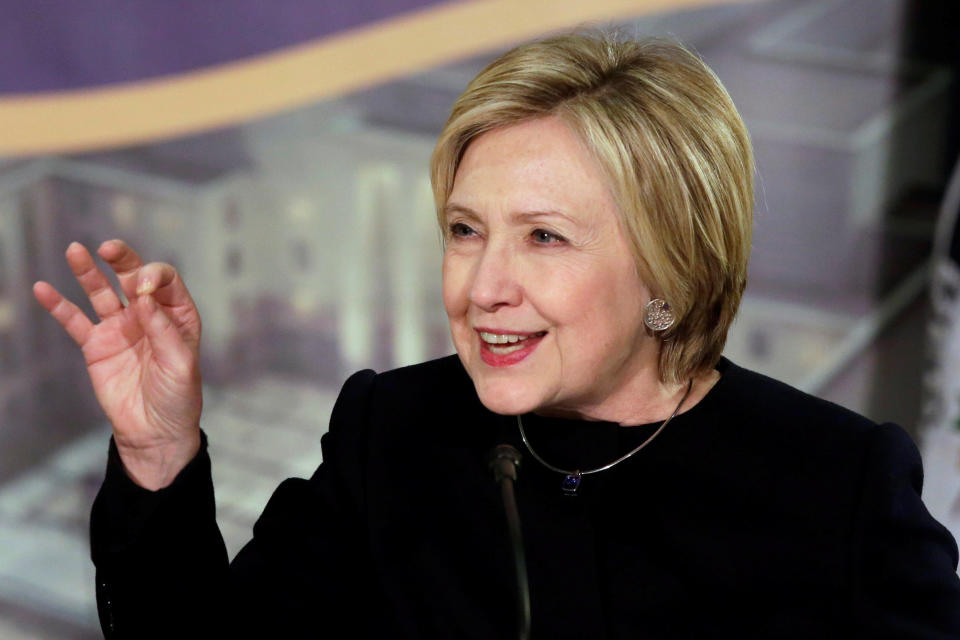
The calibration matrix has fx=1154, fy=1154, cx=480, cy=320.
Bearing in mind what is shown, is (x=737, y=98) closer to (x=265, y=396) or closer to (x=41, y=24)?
(x=265, y=396)

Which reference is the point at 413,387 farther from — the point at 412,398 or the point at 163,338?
the point at 163,338

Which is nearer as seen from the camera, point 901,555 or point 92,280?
point 901,555

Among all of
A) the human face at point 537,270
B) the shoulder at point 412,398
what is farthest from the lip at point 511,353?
the shoulder at point 412,398

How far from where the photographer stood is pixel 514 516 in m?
1.17

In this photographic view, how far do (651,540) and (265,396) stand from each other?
2.21 metres

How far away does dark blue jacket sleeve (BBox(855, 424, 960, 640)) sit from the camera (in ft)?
4.20

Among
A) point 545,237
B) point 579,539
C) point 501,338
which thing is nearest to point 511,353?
point 501,338

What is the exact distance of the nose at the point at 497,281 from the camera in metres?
1.34

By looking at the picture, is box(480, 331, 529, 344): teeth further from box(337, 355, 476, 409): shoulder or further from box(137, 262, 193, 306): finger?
box(137, 262, 193, 306): finger

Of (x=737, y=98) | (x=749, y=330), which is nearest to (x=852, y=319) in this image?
(x=749, y=330)

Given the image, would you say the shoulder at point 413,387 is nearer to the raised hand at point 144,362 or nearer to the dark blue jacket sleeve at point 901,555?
the raised hand at point 144,362

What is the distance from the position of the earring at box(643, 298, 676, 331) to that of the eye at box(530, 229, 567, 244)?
16 cm

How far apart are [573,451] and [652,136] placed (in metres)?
0.42

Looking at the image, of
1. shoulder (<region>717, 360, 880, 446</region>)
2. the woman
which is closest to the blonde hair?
the woman
